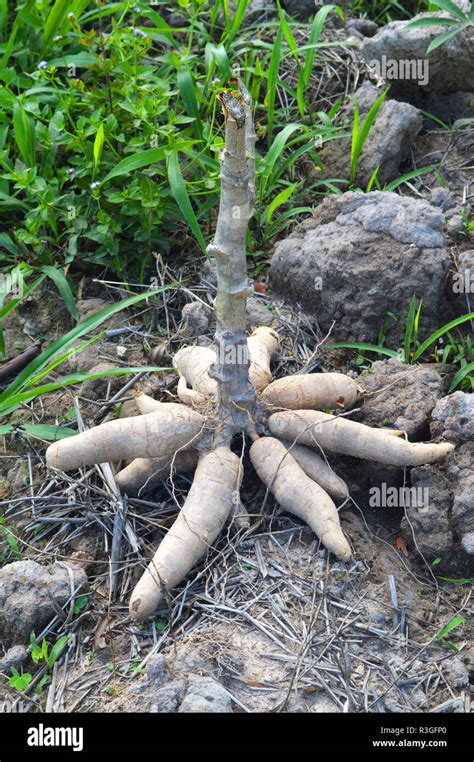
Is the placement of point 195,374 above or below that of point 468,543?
above

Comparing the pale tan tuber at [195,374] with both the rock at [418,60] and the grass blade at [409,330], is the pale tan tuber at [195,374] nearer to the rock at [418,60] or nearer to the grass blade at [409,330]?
the grass blade at [409,330]

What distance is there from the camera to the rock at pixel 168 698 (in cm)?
206

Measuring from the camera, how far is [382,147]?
354cm

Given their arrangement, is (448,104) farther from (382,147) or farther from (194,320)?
(194,320)

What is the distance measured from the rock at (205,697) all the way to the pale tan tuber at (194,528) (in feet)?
0.96

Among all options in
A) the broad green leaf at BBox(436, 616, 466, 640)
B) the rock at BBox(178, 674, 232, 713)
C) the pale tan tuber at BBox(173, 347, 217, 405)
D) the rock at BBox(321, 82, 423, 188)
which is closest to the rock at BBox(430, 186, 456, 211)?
the rock at BBox(321, 82, 423, 188)

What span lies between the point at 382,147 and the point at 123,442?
1.80m

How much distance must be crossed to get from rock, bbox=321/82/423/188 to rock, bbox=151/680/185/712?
90.2 inches

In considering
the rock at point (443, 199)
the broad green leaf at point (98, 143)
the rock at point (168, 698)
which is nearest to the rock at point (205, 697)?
the rock at point (168, 698)

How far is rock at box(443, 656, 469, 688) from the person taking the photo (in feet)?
7.34

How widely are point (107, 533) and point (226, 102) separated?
1338mm

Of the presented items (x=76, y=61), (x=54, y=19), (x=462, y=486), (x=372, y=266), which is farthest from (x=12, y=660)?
(x=54, y=19)

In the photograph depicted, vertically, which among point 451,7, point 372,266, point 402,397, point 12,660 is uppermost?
point 451,7

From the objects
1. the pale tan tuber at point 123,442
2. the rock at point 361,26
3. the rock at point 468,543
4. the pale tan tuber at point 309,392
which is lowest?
the rock at point 468,543
